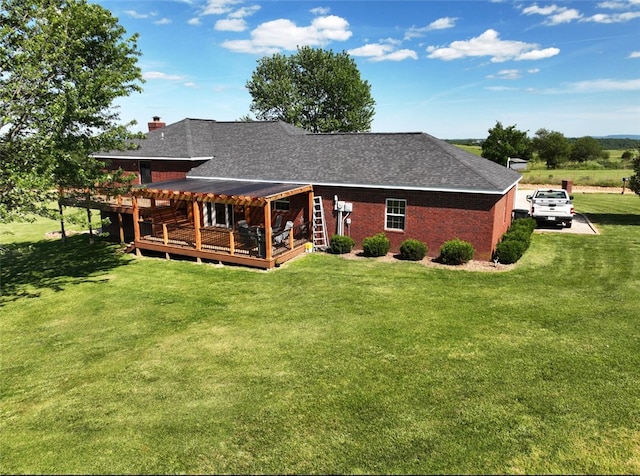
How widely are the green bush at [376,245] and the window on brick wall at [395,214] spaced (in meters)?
0.81

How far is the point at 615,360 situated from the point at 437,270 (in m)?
7.43

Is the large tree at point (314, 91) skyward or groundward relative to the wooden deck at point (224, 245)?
skyward

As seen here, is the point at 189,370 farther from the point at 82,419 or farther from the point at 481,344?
the point at 481,344

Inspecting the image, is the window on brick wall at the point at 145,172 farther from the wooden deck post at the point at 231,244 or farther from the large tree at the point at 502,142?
the large tree at the point at 502,142

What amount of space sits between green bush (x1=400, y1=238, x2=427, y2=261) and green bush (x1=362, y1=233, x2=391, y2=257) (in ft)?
2.44

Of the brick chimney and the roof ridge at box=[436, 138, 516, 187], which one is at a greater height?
the brick chimney

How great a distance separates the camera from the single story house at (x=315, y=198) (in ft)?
54.4

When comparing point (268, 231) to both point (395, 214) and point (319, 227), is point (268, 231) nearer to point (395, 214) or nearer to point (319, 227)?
point (319, 227)

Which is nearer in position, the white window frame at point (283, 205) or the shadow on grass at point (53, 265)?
the shadow on grass at point (53, 265)

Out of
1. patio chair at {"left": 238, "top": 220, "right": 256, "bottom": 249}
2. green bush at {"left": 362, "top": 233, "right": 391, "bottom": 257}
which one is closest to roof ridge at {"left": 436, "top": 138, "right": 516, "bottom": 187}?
green bush at {"left": 362, "top": 233, "right": 391, "bottom": 257}

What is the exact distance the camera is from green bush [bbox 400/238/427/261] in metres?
16.7

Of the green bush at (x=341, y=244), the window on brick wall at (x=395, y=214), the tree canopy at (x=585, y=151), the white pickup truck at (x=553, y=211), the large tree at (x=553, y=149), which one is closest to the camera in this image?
the window on brick wall at (x=395, y=214)

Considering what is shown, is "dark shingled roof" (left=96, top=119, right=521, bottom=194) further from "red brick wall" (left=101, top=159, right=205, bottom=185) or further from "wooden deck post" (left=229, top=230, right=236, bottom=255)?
"wooden deck post" (left=229, top=230, right=236, bottom=255)

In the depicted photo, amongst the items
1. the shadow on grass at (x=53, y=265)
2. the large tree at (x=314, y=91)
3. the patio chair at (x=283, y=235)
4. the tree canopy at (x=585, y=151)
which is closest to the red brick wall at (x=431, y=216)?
the patio chair at (x=283, y=235)
